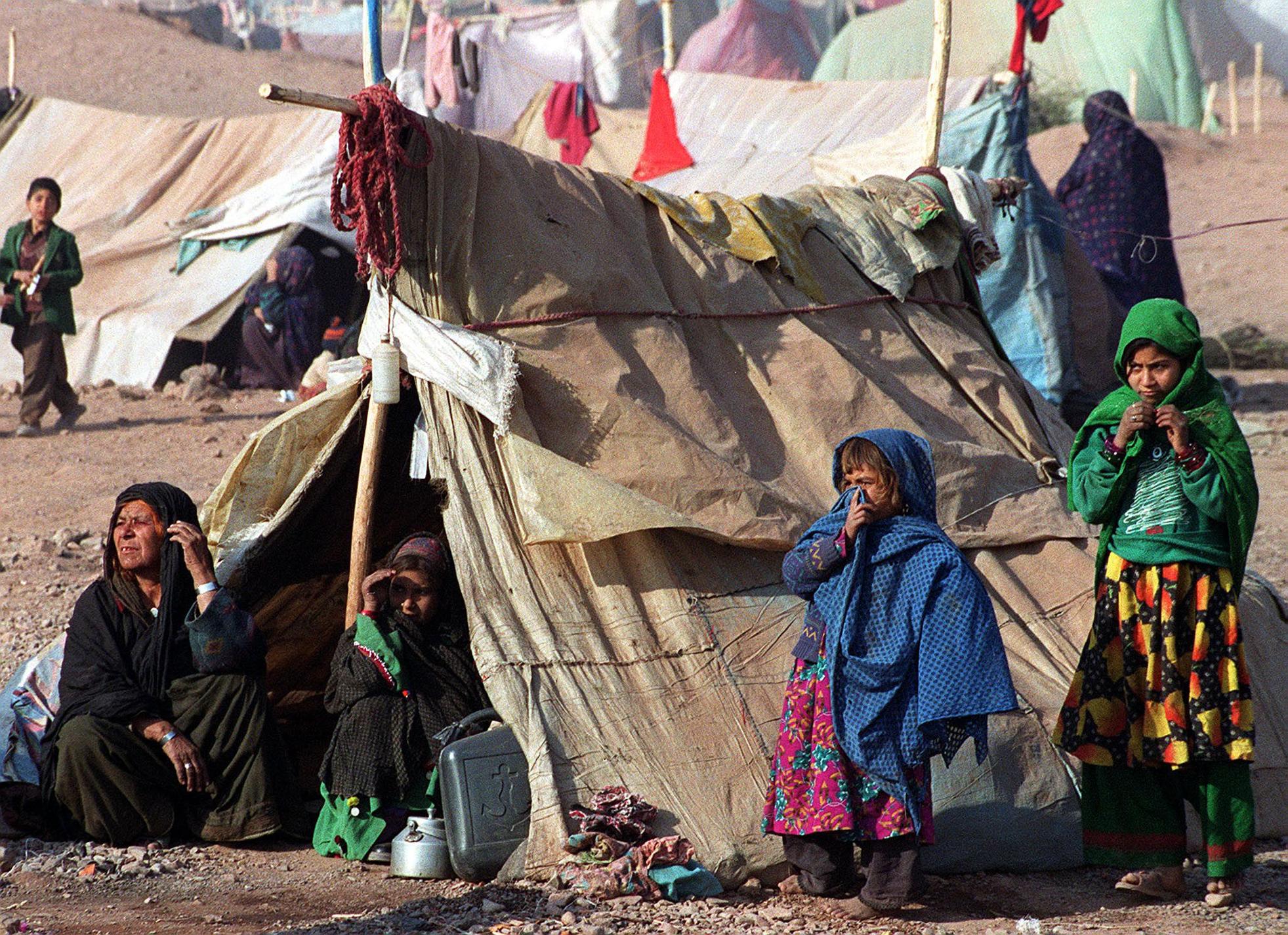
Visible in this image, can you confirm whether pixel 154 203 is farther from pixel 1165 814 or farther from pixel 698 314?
pixel 1165 814

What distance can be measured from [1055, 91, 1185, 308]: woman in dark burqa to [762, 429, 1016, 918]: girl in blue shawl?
7.61 m

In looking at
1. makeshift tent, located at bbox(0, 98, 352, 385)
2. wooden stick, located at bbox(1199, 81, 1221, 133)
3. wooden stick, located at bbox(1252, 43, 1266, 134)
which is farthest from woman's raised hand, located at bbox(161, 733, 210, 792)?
wooden stick, located at bbox(1199, 81, 1221, 133)

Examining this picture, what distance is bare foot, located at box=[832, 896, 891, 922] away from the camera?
3316mm

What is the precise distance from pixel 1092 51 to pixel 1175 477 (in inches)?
947

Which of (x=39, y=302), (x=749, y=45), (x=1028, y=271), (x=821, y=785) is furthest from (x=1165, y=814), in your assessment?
(x=749, y=45)

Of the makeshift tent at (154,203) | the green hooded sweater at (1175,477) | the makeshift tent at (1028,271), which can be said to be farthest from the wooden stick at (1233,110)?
the green hooded sweater at (1175,477)

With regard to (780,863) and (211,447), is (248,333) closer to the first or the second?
(211,447)

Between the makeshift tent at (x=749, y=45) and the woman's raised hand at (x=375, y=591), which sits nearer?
the woman's raised hand at (x=375, y=591)

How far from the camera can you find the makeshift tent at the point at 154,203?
11203 millimetres

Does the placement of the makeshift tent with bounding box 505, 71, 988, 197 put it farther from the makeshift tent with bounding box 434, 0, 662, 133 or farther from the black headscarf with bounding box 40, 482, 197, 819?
the makeshift tent with bounding box 434, 0, 662, 133

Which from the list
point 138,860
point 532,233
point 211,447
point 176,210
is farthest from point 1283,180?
point 138,860

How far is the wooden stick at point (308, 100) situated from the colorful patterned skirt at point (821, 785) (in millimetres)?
1853

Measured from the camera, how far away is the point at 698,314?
180 inches

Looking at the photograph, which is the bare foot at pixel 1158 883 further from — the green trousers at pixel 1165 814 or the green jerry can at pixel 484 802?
the green jerry can at pixel 484 802
